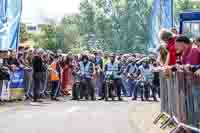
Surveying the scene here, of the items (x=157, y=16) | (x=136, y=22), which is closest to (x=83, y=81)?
(x=157, y=16)

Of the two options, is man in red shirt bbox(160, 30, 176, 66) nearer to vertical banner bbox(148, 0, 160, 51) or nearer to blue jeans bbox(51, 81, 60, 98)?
vertical banner bbox(148, 0, 160, 51)

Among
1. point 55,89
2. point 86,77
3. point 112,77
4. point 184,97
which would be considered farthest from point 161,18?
point 184,97

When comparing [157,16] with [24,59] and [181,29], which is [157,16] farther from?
[24,59]

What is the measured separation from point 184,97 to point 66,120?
17.6ft

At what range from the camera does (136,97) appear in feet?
89.8

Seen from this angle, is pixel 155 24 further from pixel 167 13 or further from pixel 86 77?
pixel 86 77

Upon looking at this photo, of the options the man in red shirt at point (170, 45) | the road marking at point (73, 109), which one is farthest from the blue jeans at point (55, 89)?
the man in red shirt at point (170, 45)

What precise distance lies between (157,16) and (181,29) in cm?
530

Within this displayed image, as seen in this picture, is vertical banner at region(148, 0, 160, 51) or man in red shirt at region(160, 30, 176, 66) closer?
man in red shirt at region(160, 30, 176, 66)

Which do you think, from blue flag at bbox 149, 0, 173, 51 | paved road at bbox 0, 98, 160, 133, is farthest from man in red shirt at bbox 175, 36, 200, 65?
blue flag at bbox 149, 0, 173, 51

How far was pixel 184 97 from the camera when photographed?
38.6 feet

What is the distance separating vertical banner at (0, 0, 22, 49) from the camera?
73.7 ft

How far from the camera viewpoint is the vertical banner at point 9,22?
22453mm

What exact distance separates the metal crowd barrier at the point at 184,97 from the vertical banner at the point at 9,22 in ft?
30.6
